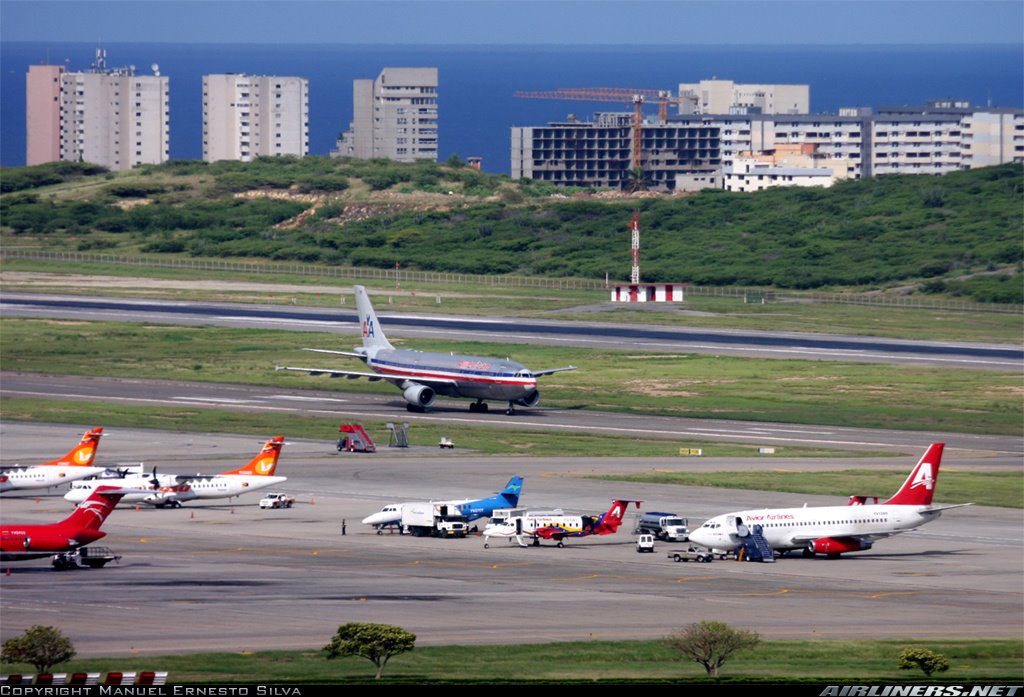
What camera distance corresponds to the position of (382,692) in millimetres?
31656

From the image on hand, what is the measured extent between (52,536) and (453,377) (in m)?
55.7

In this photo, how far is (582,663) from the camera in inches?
2311

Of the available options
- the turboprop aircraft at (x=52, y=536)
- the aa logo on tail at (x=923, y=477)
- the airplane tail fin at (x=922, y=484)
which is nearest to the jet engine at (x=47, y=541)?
the turboprop aircraft at (x=52, y=536)

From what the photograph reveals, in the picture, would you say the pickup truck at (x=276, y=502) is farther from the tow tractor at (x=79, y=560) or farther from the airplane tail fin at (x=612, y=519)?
the airplane tail fin at (x=612, y=519)

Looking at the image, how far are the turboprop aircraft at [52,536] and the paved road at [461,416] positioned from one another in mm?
47716

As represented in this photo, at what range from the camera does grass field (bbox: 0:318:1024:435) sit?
130 meters

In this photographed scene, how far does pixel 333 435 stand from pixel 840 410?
40.4 meters

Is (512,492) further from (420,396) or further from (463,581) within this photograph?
(420,396)

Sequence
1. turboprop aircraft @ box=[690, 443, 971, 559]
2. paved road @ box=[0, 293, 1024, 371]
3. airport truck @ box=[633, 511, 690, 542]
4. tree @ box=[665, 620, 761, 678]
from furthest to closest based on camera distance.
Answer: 1. paved road @ box=[0, 293, 1024, 371]
2. airport truck @ box=[633, 511, 690, 542]
3. turboprop aircraft @ box=[690, 443, 971, 559]
4. tree @ box=[665, 620, 761, 678]

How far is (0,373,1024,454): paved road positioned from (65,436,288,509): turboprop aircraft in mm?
28360

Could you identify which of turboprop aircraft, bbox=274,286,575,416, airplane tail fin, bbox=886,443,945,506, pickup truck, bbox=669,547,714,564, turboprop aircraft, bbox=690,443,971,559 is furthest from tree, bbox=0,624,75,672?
turboprop aircraft, bbox=274,286,575,416

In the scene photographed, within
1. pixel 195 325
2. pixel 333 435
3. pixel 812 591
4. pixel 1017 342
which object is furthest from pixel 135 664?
pixel 1017 342

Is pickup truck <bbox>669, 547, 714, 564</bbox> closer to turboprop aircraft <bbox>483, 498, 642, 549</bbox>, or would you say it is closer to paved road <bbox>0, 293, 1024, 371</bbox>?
turboprop aircraft <bbox>483, 498, 642, 549</bbox>

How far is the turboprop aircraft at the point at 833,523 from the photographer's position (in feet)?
264
